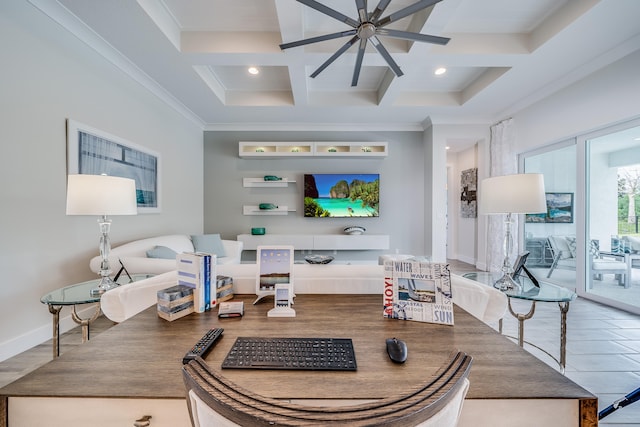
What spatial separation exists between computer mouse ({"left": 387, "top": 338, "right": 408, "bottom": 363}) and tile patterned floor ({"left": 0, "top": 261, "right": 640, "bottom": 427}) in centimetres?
164

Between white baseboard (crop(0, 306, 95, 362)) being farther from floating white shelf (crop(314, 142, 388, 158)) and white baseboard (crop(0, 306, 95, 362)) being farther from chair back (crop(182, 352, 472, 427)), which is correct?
floating white shelf (crop(314, 142, 388, 158))

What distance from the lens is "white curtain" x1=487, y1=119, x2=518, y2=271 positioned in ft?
13.7

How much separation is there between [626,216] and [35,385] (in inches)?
187

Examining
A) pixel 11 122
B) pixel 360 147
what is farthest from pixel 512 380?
pixel 360 147

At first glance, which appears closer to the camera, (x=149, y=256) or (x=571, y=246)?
(x=149, y=256)

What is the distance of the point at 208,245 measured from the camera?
3.70m

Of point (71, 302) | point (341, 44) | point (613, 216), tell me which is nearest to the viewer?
point (71, 302)

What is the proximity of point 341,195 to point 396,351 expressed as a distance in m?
4.10

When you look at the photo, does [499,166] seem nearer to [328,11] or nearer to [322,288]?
[328,11]

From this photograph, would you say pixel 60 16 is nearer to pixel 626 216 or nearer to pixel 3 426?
pixel 3 426

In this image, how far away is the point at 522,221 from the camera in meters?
4.17

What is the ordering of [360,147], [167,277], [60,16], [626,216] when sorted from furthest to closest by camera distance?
[360,147]
[626,216]
[60,16]
[167,277]

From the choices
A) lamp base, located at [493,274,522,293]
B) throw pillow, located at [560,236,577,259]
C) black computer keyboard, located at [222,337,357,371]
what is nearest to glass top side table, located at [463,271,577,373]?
lamp base, located at [493,274,522,293]

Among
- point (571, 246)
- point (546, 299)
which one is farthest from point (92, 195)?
point (571, 246)
